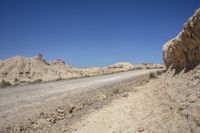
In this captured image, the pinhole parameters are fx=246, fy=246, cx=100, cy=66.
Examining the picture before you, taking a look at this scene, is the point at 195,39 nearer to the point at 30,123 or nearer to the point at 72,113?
the point at 72,113

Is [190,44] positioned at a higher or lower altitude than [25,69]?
lower

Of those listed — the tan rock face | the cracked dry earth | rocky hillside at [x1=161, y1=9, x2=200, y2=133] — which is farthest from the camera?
the tan rock face

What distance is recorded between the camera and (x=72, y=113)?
902 cm

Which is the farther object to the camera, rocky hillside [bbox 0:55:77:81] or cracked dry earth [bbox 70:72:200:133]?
rocky hillside [bbox 0:55:77:81]

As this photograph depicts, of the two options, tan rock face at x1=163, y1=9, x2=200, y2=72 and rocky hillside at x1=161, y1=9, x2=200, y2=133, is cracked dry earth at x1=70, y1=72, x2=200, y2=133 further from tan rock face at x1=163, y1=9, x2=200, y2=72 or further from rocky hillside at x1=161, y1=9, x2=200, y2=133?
tan rock face at x1=163, y1=9, x2=200, y2=72

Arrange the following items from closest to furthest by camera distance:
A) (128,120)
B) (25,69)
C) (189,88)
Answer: (189,88)
(128,120)
(25,69)

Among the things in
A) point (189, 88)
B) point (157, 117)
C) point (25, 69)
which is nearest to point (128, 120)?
point (157, 117)

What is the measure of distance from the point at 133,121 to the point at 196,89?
73.6 inches

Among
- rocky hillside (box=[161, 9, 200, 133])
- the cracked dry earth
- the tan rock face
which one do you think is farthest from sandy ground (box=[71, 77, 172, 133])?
the tan rock face

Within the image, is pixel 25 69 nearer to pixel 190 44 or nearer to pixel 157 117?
pixel 190 44

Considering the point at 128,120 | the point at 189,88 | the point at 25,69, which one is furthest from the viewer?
the point at 25,69

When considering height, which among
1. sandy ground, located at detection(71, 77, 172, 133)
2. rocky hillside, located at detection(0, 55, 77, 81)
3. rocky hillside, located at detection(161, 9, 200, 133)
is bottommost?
sandy ground, located at detection(71, 77, 172, 133)

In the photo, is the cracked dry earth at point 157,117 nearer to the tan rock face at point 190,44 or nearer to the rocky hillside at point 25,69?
the tan rock face at point 190,44

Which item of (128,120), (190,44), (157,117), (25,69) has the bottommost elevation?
(128,120)
